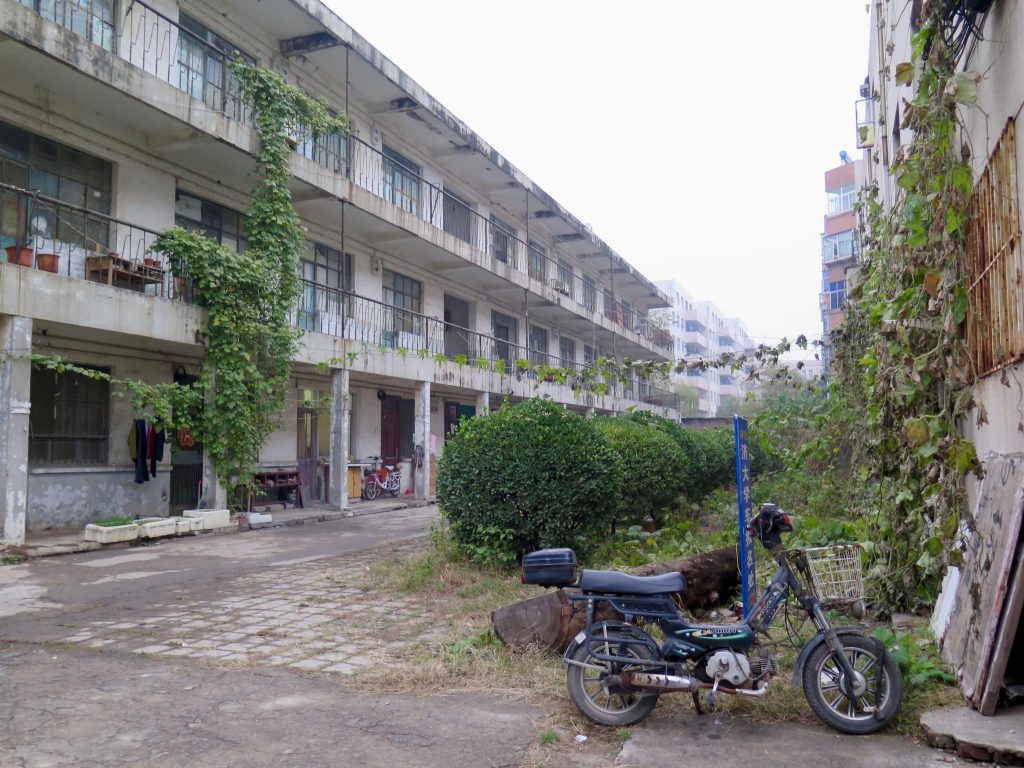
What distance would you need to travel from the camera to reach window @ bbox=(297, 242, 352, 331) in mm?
16406

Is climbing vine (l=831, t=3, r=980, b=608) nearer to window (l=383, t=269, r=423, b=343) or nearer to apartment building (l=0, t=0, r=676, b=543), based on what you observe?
apartment building (l=0, t=0, r=676, b=543)

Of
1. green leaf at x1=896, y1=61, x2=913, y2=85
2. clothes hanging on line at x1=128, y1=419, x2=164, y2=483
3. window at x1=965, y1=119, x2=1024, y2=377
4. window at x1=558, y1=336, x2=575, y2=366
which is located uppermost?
window at x1=558, y1=336, x2=575, y2=366

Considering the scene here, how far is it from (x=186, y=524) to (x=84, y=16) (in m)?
8.01

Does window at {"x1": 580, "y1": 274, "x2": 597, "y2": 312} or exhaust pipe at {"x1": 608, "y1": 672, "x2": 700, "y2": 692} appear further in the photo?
window at {"x1": 580, "y1": 274, "x2": 597, "y2": 312}

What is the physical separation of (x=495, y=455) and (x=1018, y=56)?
5.98 meters

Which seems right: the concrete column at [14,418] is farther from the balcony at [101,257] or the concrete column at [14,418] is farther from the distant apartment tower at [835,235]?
the distant apartment tower at [835,235]

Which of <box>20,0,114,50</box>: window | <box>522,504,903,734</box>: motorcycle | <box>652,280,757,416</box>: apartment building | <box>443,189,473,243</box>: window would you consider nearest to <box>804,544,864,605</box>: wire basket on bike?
<box>522,504,903,734</box>: motorcycle

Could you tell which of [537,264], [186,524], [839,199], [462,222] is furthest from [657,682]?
[839,199]

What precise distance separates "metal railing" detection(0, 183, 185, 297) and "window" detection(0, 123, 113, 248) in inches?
0.6

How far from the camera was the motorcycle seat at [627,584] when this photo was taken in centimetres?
428

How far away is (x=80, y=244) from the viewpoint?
12039 millimetres

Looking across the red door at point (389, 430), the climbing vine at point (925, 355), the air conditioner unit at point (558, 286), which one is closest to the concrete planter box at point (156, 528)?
the red door at point (389, 430)

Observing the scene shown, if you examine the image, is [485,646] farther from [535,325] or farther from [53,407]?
[535,325]

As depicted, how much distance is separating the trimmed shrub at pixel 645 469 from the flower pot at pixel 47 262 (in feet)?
26.3
